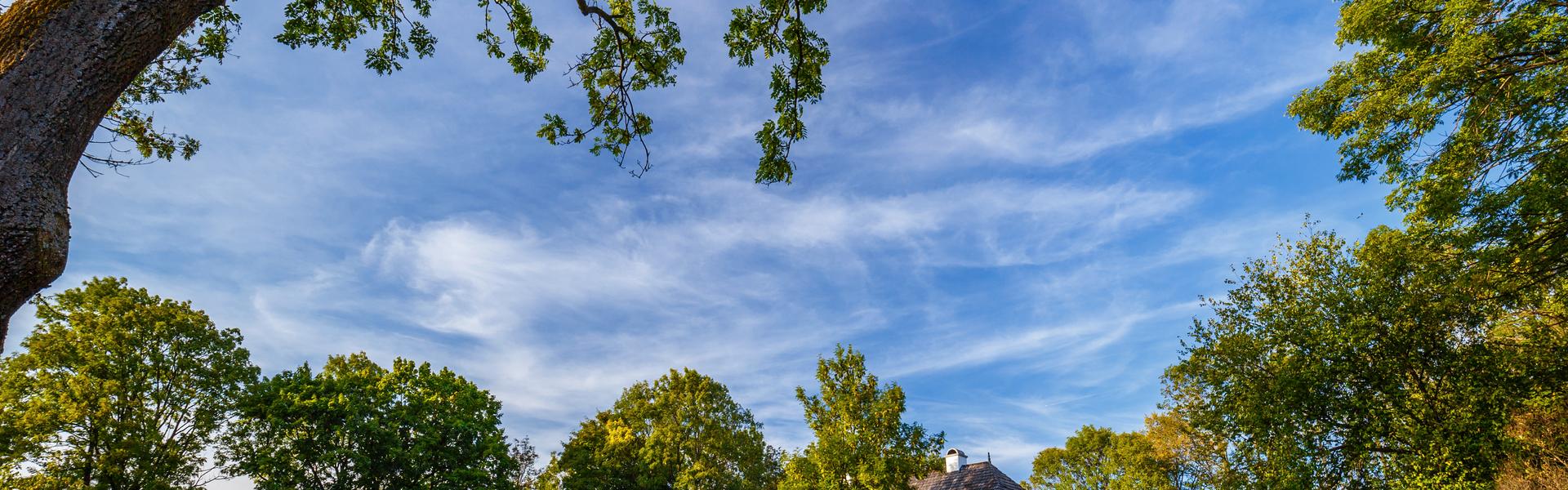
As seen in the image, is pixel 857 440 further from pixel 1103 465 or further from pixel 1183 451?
pixel 1103 465

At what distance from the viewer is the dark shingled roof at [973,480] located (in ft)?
A: 93.6

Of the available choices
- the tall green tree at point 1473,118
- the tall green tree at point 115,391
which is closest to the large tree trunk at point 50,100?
the tall green tree at point 1473,118

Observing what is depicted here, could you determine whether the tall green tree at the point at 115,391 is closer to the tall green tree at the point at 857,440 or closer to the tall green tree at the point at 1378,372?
the tall green tree at the point at 857,440

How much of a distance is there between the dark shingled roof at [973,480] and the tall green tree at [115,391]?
88.7 ft

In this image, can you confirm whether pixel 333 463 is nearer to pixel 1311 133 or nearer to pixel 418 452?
pixel 418 452

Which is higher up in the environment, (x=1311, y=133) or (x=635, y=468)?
(x=1311, y=133)

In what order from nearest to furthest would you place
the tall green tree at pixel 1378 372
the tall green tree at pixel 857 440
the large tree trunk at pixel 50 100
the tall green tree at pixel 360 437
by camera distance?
the large tree trunk at pixel 50 100 < the tall green tree at pixel 1378 372 < the tall green tree at pixel 857 440 < the tall green tree at pixel 360 437

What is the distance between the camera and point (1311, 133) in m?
15.3

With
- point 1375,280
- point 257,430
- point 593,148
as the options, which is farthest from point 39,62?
point 257,430

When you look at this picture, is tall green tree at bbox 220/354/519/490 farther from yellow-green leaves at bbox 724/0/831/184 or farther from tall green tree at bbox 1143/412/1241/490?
tall green tree at bbox 1143/412/1241/490

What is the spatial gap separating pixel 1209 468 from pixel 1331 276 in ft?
52.9

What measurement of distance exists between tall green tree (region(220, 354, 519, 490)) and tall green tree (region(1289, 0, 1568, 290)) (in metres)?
29.0

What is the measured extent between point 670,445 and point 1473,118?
28.4m

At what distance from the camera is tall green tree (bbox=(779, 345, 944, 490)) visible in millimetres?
20281
